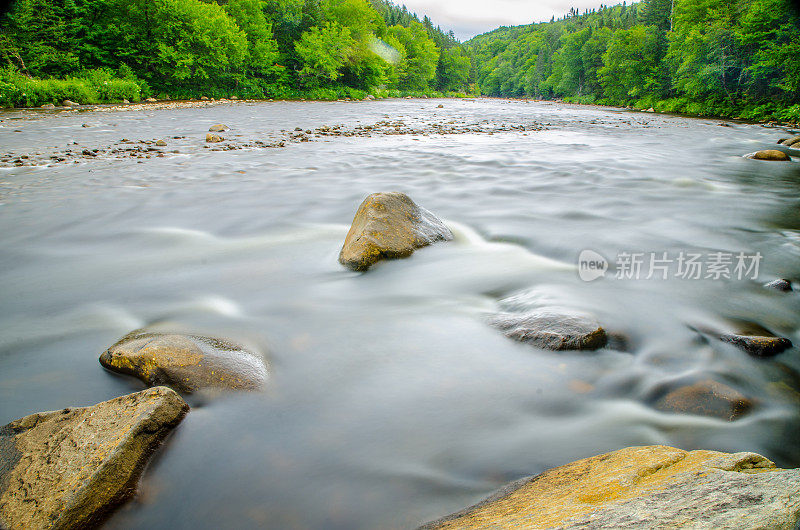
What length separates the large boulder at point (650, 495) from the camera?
98 centimetres

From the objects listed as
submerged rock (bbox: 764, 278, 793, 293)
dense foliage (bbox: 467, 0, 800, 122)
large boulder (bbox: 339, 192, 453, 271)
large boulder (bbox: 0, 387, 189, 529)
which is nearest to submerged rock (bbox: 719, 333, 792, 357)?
submerged rock (bbox: 764, 278, 793, 293)

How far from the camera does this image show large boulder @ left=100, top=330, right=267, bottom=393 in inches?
91.2

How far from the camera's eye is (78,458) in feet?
5.38

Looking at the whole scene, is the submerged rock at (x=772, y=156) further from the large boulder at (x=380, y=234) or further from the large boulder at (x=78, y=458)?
the large boulder at (x=78, y=458)

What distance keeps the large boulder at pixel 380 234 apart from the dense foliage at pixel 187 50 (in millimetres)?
28340

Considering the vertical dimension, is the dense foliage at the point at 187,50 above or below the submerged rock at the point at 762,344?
above

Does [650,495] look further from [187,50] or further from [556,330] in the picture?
[187,50]

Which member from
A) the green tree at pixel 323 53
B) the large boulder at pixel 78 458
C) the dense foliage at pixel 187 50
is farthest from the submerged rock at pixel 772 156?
the green tree at pixel 323 53

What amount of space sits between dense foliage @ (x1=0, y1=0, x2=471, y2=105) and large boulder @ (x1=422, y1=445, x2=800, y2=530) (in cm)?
3110

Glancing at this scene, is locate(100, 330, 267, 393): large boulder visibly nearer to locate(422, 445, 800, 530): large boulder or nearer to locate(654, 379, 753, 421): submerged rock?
locate(422, 445, 800, 530): large boulder

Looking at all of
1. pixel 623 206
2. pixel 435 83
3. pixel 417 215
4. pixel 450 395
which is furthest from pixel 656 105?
pixel 435 83

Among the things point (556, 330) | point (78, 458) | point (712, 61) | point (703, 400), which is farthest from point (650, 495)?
point (712, 61)

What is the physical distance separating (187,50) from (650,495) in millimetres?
49830

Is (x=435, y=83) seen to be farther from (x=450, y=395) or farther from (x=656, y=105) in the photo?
(x=450, y=395)
